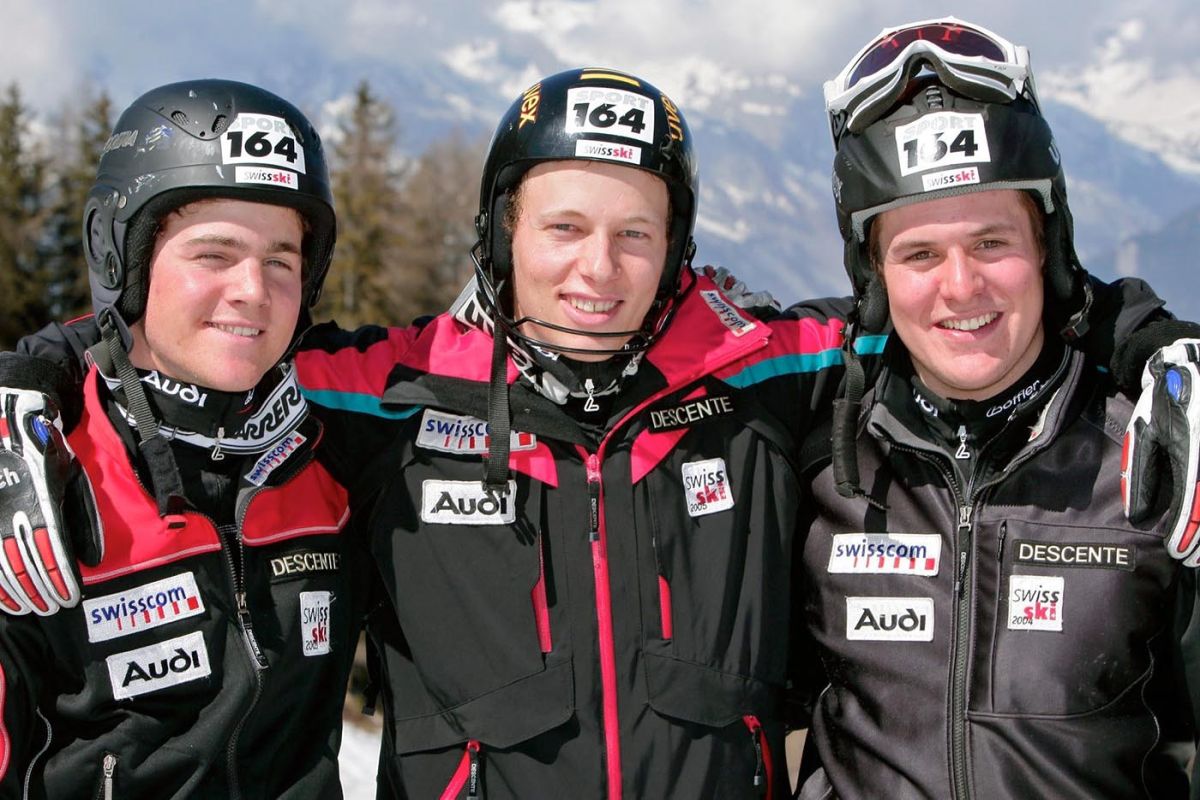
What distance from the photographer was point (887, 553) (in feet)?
11.0

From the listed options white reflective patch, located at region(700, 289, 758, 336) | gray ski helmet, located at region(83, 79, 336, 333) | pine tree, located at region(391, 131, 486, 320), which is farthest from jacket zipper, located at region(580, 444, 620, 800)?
pine tree, located at region(391, 131, 486, 320)

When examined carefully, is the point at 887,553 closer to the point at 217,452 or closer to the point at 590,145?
the point at 590,145

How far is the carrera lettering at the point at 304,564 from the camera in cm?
335

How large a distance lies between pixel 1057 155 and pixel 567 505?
1.95m

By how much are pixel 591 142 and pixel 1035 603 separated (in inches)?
77.3

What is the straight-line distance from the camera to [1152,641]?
3127mm

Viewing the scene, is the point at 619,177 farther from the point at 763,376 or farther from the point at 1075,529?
the point at 1075,529

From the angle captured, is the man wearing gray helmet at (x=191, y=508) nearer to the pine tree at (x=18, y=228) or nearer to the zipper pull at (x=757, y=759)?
the zipper pull at (x=757, y=759)

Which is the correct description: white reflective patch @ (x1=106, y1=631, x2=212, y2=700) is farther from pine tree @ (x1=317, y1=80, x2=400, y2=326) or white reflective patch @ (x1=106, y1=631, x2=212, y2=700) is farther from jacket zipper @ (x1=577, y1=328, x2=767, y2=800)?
pine tree @ (x1=317, y1=80, x2=400, y2=326)

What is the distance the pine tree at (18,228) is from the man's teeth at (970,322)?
35.9m

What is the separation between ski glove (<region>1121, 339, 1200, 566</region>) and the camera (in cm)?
288

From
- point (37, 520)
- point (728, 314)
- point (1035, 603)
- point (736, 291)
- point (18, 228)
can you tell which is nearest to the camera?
point (37, 520)

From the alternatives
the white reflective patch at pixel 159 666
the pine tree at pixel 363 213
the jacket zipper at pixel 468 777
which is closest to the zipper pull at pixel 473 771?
the jacket zipper at pixel 468 777

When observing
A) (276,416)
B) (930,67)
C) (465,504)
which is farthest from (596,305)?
(930,67)
